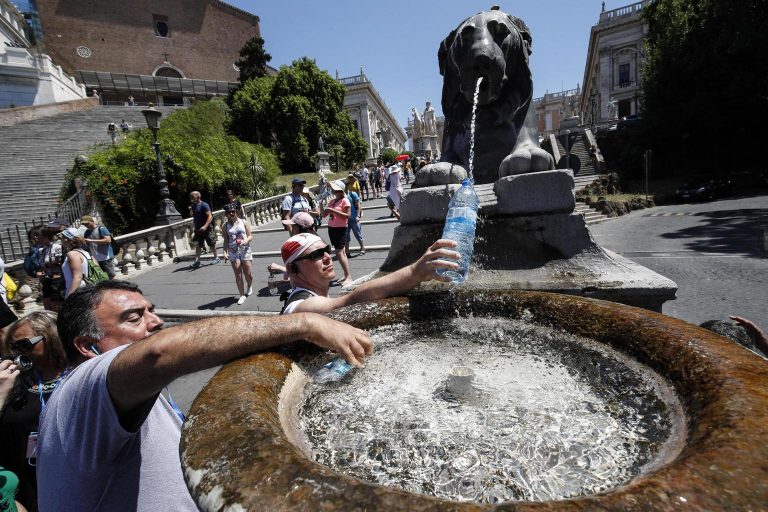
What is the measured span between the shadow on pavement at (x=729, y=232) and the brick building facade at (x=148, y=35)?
5384 cm

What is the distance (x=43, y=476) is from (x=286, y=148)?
3267cm

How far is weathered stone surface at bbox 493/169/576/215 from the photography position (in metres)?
2.85

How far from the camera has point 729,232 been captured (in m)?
8.59

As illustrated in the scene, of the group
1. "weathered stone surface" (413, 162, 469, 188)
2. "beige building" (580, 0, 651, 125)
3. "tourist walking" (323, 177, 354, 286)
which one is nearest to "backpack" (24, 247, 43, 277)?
"tourist walking" (323, 177, 354, 286)

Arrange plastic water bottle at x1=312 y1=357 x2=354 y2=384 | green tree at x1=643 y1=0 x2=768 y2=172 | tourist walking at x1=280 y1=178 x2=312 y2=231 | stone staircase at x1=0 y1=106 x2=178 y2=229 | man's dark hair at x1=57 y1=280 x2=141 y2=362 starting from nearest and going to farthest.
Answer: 1. man's dark hair at x1=57 y1=280 x2=141 y2=362
2. plastic water bottle at x1=312 y1=357 x2=354 y2=384
3. tourist walking at x1=280 y1=178 x2=312 y2=231
4. stone staircase at x1=0 y1=106 x2=178 y2=229
5. green tree at x1=643 y1=0 x2=768 y2=172

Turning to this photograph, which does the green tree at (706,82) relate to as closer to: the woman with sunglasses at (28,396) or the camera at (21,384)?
the woman with sunglasses at (28,396)

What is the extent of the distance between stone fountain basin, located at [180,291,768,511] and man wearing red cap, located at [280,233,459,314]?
626 mm

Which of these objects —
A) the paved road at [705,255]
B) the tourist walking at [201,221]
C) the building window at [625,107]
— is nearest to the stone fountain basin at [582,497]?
the paved road at [705,255]

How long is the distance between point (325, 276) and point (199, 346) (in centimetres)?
135

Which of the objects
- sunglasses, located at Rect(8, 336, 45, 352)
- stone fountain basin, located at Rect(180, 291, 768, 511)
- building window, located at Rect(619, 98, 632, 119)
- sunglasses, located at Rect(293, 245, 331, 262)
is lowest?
stone fountain basin, located at Rect(180, 291, 768, 511)

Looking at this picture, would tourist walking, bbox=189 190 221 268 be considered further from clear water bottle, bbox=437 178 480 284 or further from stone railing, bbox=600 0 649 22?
stone railing, bbox=600 0 649 22

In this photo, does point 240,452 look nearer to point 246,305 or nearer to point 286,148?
point 246,305

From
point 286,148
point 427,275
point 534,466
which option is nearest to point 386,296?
point 427,275

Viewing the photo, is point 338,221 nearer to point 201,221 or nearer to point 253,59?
point 201,221
